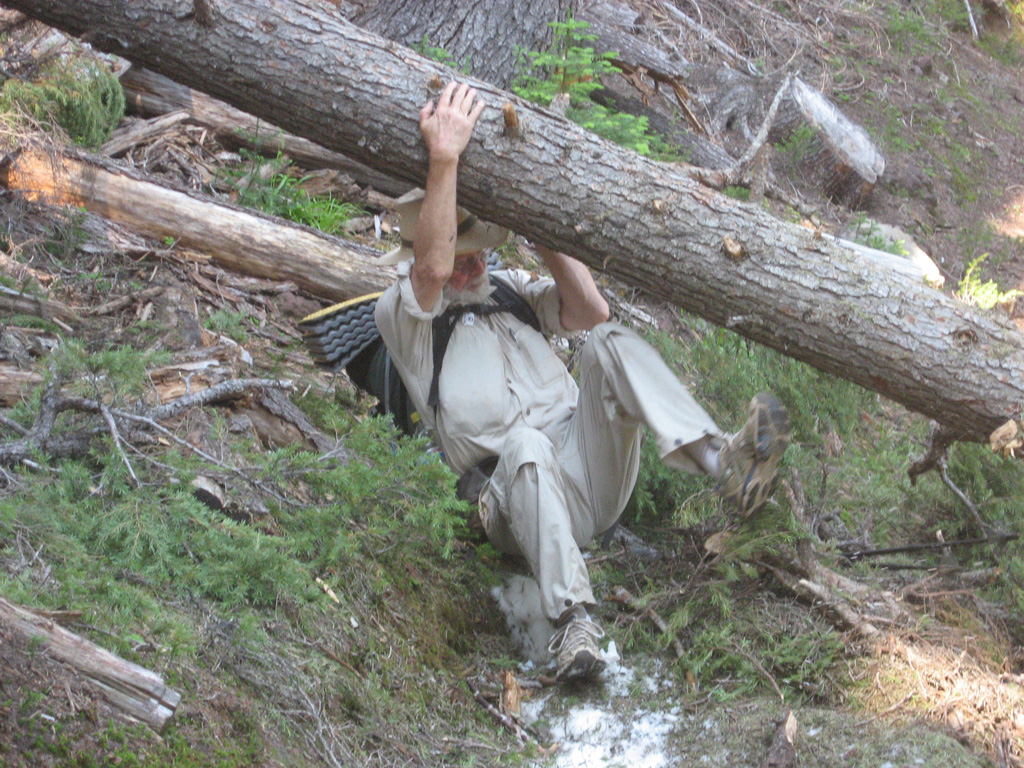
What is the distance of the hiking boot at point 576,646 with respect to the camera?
3.33m

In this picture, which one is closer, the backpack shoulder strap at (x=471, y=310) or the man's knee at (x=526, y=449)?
the man's knee at (x=526, y=449)

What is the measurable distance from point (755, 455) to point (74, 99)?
4.33 metres

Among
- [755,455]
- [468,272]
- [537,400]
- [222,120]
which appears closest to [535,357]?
[537,400]

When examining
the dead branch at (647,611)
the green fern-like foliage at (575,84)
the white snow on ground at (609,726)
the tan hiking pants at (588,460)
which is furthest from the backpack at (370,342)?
the green fern-like foliage at (575,84)

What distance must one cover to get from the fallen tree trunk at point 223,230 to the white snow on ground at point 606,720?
254 centimetres

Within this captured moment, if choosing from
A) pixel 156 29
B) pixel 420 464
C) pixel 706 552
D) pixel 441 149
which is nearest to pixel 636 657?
pixel 706 552

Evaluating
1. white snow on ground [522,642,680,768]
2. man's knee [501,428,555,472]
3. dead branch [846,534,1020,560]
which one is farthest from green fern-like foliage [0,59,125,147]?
dead branch [846,534,1020,560]

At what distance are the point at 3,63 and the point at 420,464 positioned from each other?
142 inches

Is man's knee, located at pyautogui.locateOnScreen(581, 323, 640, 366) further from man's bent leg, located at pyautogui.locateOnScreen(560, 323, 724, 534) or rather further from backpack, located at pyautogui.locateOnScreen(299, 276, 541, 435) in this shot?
backpack, located at pyautogui.locateOnScreen(299, 276, 541, 435)

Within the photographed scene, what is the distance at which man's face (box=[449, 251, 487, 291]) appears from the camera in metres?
4.10

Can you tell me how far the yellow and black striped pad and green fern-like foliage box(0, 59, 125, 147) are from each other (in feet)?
7.05

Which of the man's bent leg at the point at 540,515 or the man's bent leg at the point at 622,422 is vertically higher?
the man's bent leg at the point at 622,422

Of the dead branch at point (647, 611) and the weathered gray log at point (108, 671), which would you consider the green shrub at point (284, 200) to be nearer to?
the dead branch at point (647, 611)

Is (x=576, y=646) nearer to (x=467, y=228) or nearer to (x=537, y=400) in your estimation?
(x=537, y=400)
